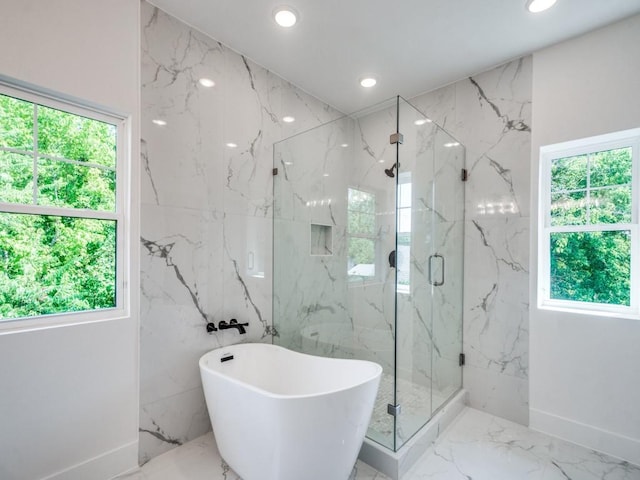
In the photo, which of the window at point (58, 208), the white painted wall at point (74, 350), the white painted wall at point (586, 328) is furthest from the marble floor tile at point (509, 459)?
the window at point (58, 208)

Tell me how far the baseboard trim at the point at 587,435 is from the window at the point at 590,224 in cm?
77

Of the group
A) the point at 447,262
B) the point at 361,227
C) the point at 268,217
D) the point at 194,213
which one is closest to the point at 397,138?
the point at 361,227

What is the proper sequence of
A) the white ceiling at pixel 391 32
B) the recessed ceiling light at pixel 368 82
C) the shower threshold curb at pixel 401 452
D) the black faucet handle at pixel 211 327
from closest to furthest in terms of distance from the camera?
1. the shower threshold curb at pixel 401 452
2. the white ceiling at pixel 391 32
3. the black faucet handle at pixel 211 327
4. the recessed ceiling light at pixel 368 82

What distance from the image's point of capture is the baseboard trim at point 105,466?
157 centimetres

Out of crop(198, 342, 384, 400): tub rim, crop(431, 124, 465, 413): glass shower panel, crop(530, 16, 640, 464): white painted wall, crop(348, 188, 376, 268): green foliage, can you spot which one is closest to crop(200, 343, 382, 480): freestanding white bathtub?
crop(198, 342, 384, 400): tub rim

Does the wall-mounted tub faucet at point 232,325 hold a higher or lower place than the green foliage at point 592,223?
lower

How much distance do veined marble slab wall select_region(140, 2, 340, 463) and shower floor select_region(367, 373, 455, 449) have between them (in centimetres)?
106

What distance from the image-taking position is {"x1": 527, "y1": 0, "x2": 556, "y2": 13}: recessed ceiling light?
1787 millimetres

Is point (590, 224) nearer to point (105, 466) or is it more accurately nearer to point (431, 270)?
point (431, 270)

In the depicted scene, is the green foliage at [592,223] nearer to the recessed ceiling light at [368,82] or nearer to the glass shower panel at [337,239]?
the glass shower panel at [337,239]

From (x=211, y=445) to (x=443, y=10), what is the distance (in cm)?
313

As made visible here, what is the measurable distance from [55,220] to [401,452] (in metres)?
2.29

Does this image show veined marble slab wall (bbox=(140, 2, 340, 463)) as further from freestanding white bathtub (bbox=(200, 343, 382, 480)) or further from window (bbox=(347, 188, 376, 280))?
window (bbox=(347, 188, 376, 280))

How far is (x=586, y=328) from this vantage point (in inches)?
80.0
